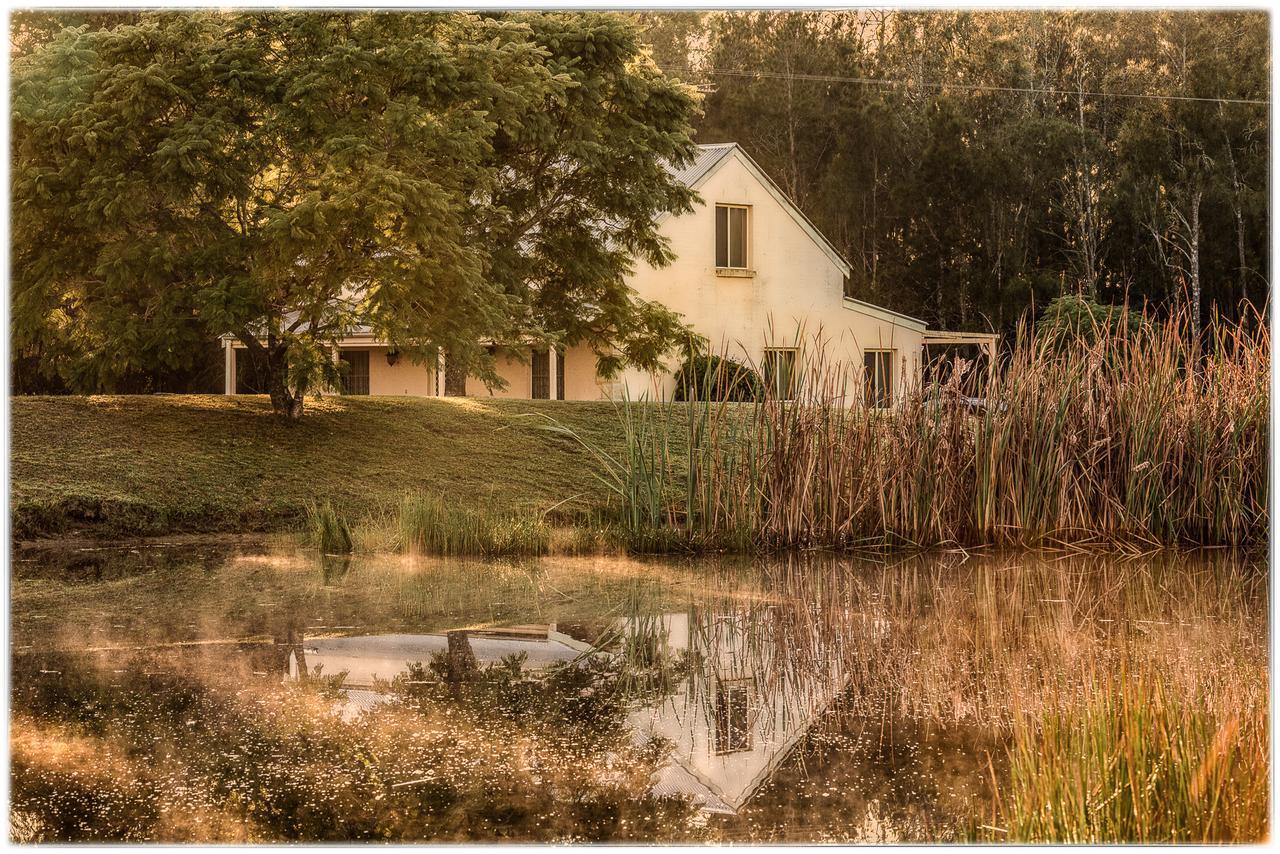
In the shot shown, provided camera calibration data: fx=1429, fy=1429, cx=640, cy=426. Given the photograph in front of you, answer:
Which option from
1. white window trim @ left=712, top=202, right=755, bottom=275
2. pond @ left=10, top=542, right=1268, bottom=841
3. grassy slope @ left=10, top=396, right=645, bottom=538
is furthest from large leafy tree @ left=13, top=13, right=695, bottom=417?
white window trim @ left=712, top=202, right=755, bottom=275

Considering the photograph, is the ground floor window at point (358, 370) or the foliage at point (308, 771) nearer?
the foliage at point (308, 771)

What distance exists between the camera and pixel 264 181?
15211 millimetres

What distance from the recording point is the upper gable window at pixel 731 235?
949 inches

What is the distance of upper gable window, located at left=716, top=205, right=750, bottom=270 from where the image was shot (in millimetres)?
24094

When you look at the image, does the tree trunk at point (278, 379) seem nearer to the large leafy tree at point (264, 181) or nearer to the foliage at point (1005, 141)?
the large leafy tree at point (264, 181)

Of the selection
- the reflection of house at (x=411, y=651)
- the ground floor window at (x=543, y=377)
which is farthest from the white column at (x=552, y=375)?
the reflection of house at (x=411, y=651)

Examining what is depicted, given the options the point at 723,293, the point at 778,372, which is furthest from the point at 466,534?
the point at 723,293

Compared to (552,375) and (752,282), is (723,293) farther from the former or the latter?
(552,375)

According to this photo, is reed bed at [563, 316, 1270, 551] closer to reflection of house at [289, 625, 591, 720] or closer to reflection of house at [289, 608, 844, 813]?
reflection of house at [289, 608, 844, 813]

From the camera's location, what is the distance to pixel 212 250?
46.2ft

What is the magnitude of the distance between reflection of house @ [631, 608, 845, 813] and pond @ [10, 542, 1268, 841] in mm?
Result: 21

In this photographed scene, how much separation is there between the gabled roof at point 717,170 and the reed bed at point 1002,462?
12.5 meters

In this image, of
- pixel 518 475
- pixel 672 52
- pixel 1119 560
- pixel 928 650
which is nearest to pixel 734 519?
pixel 1119 560

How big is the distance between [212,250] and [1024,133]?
21040mm
